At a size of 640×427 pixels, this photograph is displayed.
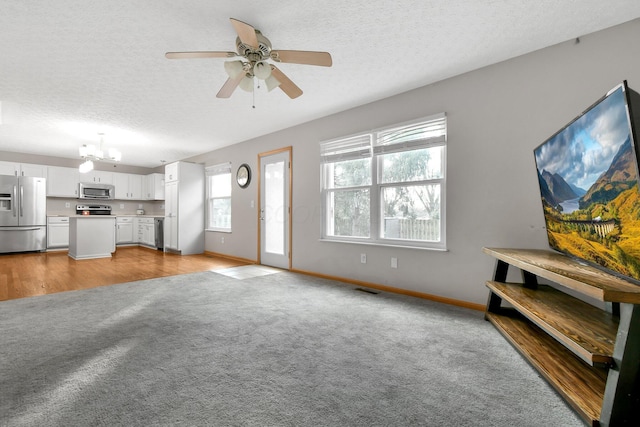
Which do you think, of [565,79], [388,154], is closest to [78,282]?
[388,154]

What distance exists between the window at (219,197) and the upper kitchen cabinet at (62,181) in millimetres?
3783

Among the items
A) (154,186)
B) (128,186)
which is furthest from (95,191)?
(154,186)

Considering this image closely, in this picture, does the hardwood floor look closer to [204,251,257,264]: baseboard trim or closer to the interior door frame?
[204,251,257,264]: baseboard trim

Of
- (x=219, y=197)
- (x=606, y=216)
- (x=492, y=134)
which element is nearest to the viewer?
(x=606, y=216)

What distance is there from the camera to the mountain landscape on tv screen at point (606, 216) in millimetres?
1243

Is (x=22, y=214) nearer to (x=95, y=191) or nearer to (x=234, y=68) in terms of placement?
(x=95, y=191)

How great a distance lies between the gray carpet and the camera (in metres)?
1.35

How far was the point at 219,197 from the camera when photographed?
21.4 ft

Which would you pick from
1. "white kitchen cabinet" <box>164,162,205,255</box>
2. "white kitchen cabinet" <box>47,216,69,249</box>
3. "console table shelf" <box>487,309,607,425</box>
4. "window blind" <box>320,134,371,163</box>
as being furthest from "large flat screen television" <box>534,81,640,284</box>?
"white kitchen cabinet" <box>47,216,69,249</box>

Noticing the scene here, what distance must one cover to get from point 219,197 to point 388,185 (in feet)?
14.4

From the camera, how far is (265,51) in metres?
2.23

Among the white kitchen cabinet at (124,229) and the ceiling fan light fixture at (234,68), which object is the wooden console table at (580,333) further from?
the white kitchen cabinet at (124,229)

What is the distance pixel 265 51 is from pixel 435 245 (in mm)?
2617

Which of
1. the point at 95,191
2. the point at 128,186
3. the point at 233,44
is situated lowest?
the point at 95,191
